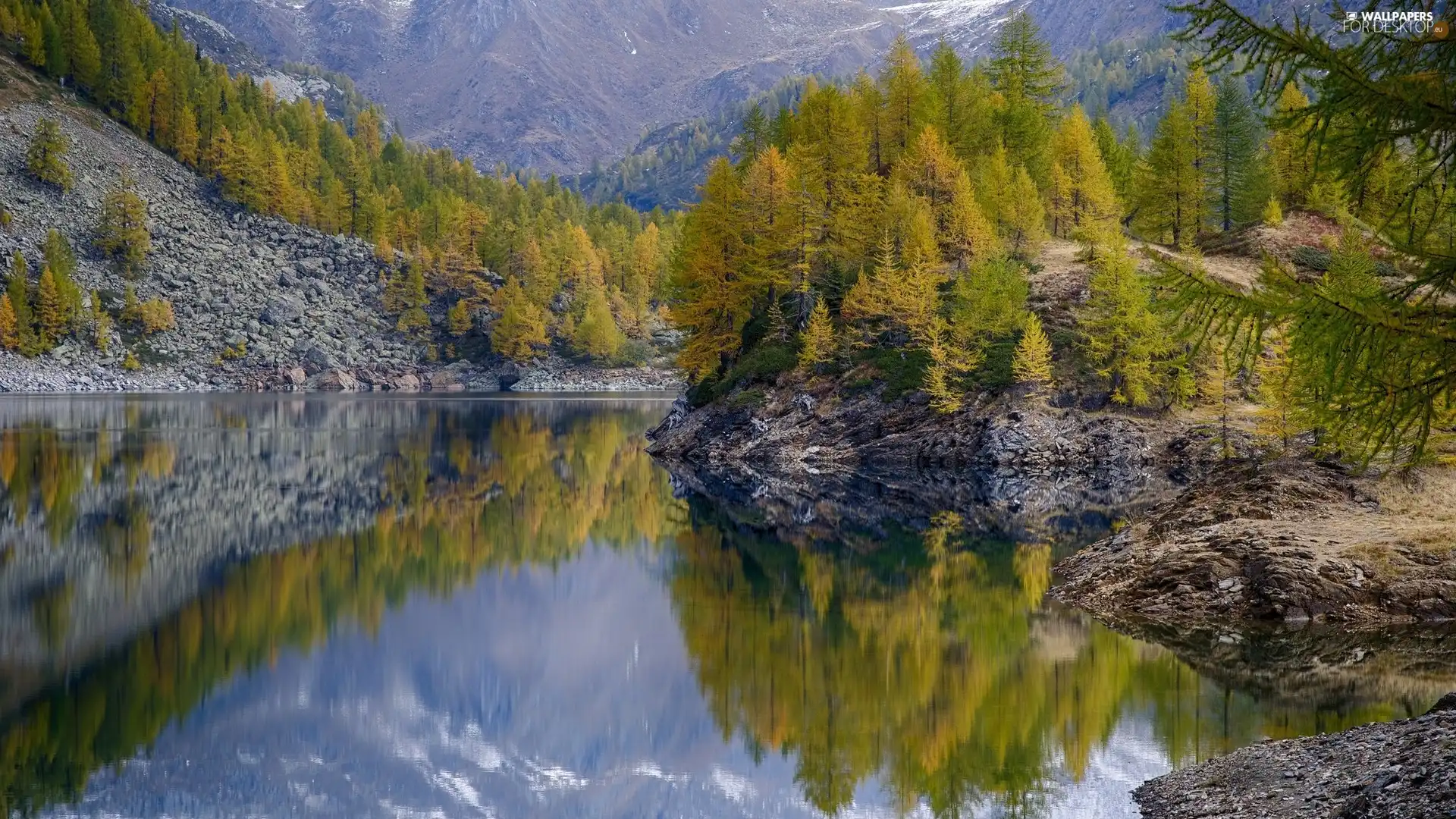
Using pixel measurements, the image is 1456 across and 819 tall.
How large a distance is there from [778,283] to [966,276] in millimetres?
11179

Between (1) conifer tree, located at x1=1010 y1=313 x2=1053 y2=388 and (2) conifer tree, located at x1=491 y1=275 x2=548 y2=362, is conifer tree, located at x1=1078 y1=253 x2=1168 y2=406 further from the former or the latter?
(2) conifer tree, located at x1=491 y1=275 x2=548 y2=362

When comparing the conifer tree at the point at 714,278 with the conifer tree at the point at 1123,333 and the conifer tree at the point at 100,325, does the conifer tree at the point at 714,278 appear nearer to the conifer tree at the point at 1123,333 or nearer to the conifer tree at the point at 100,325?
the conifer tree at the point at 1123,333

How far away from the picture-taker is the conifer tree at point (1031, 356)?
2297 inches

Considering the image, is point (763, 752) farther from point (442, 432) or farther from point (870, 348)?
point (442, 432)

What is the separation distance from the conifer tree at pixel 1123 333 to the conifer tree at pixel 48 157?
129m

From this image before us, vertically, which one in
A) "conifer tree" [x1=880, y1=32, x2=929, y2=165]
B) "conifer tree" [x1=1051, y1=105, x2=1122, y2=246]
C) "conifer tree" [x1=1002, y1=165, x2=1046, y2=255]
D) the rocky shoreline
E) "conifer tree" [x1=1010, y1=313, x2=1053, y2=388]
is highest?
"conifer tree" [x1=880, y1=32, x2=929, y2=165]

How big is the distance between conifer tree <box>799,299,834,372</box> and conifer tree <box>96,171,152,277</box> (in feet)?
357

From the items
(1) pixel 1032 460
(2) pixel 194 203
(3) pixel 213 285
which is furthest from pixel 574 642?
(2) pixel 194 203

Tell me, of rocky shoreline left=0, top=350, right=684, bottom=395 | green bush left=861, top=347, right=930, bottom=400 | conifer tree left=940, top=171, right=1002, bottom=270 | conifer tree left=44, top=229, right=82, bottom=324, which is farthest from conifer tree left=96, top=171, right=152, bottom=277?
green bush left=861, top=347, right=930, bottom=400

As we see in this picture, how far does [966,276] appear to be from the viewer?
6462cm

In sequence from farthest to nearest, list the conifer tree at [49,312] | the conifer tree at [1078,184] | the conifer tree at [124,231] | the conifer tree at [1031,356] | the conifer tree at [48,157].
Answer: the conifer tree at [124,231] → the conifer tree at [48,157] → the conifer tree at [49,312] → the conifer tree at [1078,184] → the conifer tree at [1031,356]

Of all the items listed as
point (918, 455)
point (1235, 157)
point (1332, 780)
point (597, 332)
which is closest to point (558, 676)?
point (1332, 780)

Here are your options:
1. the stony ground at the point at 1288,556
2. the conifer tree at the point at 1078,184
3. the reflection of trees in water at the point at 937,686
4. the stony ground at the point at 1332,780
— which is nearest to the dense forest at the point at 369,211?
the conifer tree at the point at 1078,184

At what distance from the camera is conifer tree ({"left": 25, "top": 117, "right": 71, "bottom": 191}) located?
135125 mm
